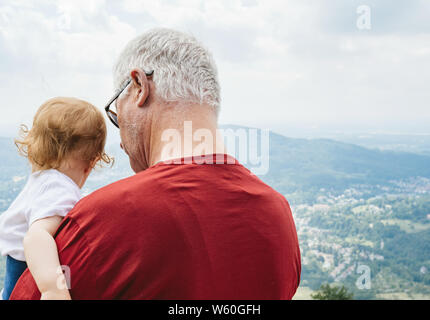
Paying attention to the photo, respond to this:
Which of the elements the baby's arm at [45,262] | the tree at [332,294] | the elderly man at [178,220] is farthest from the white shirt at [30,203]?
the tree at [332,294]

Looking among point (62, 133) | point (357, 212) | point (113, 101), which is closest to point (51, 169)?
point (62, 133)

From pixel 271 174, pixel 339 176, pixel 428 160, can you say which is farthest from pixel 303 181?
pixel 428 160

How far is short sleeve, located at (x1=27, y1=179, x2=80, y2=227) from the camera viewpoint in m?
1.09

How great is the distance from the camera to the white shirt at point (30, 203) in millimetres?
1138

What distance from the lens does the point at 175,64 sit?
1.02 meters

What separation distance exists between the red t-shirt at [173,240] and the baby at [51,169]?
25cm

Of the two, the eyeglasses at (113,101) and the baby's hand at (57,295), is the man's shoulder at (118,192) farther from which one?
the eyeglasses at (113,101)

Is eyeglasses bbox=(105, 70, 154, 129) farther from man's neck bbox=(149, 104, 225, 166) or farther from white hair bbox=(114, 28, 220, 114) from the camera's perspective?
man's neck bbox=(149, 104, 225, 166)

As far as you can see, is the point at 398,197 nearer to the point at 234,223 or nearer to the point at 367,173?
the point at 367,173

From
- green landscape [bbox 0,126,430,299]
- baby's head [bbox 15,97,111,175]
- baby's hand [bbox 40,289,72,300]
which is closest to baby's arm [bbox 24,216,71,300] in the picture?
baby's hand [bbox 40,289,72,300]

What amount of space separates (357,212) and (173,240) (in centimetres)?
4689

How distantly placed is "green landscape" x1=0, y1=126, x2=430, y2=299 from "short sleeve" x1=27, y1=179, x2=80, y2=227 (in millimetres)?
25351

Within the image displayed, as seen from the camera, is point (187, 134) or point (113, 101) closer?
point (187, 134)

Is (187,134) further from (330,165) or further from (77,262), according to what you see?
→ (330,165)
